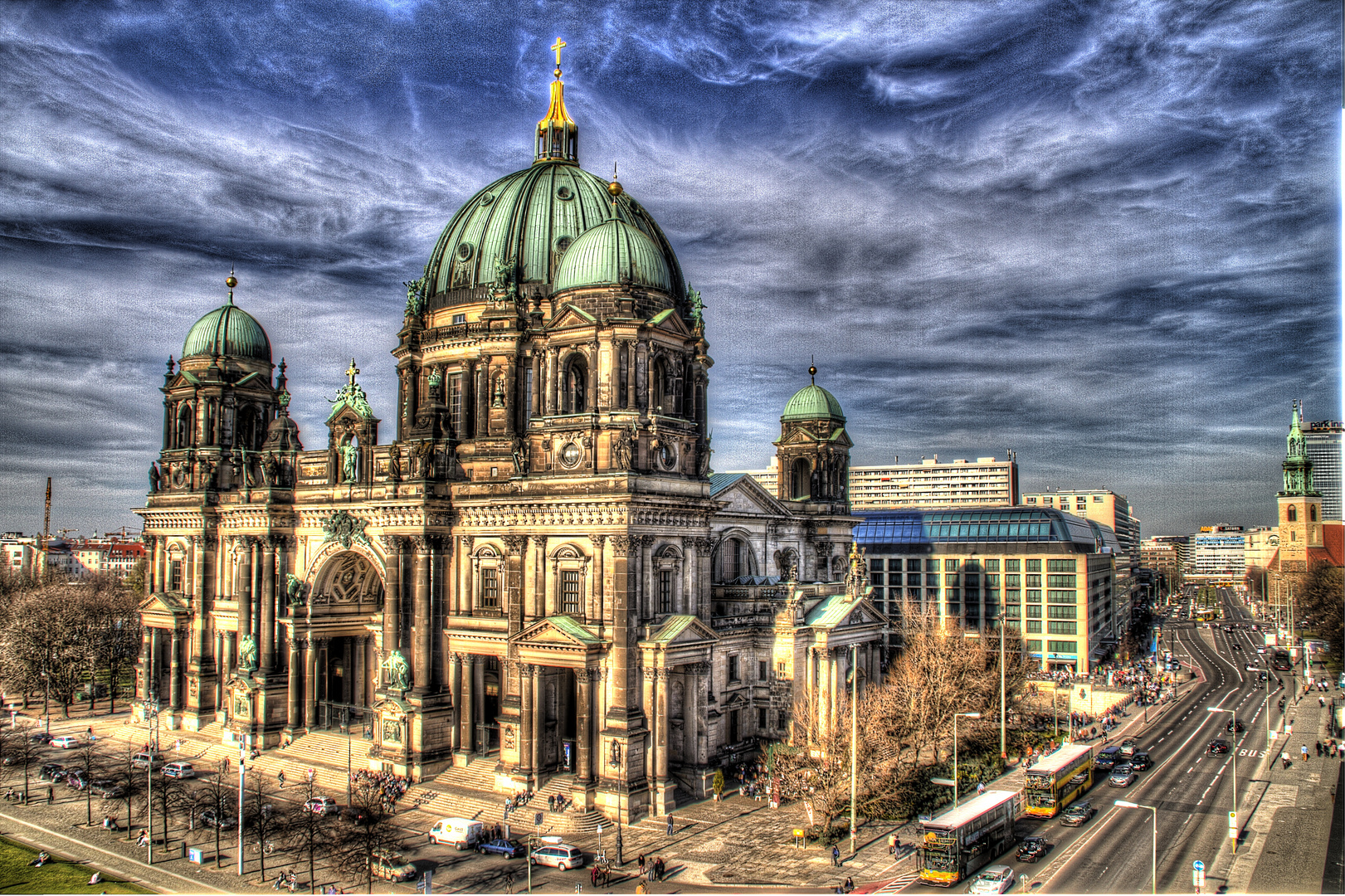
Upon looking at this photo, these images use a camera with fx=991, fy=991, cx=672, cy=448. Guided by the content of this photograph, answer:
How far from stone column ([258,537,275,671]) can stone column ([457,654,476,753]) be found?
21.5 meters

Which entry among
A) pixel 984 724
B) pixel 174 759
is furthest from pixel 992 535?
pixel 174 759

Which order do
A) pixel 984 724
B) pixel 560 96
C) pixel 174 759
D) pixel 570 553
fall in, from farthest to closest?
pixel 560 96
pixel 984 724
pixel 174 759
pixel 570 553

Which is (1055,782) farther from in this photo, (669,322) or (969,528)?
(969,528)

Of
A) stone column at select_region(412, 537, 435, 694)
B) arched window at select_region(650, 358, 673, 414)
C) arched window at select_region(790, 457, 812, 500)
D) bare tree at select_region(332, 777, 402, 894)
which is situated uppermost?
arched window at select_region(650, 358, 673, 414)

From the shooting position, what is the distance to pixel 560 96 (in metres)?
94.1

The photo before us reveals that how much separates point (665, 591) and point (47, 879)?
128 ft

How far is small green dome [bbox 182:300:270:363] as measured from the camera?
324 feet

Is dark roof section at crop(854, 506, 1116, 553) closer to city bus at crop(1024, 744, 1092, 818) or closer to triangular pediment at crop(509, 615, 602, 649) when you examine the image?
city bus at crop(1024, 744, 1092, 818)

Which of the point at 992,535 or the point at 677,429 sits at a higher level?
the point at 677,429

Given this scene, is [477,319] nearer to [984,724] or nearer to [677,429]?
[677,429]

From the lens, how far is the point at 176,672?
93.3 meters

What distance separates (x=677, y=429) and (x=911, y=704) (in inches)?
1058

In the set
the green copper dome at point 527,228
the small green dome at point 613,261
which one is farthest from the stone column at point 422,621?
the green copper dome at point 527,228

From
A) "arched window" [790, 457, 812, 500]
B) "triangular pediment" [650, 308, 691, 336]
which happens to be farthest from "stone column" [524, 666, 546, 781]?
"arched window" [790, 457, 812, 500]
